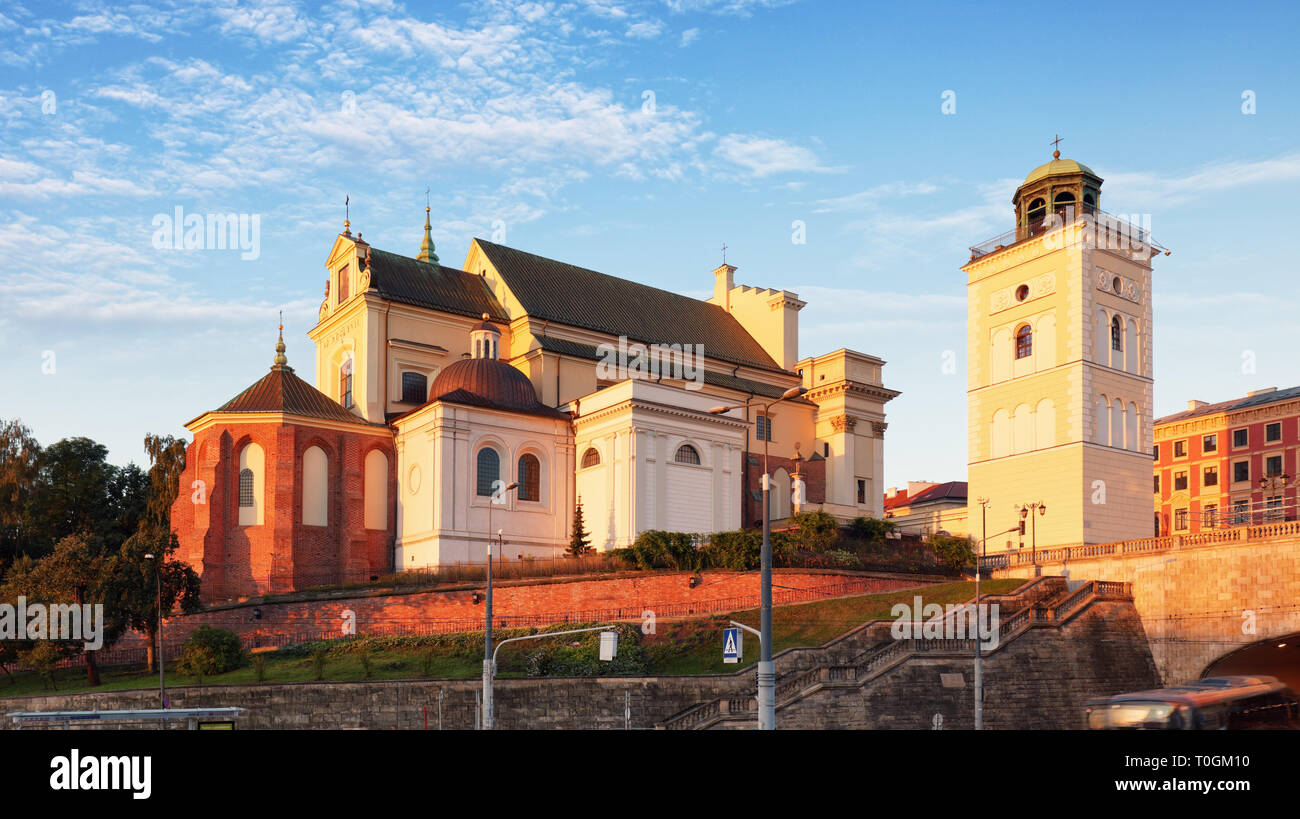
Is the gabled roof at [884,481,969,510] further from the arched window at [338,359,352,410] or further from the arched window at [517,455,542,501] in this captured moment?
the arched window at [338,359,352,410]

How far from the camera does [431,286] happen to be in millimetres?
75625

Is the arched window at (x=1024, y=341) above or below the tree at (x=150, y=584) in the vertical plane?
above

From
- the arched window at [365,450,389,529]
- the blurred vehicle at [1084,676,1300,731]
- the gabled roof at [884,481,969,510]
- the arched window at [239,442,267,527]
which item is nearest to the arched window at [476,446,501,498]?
the arched window at [365,450,389,529]

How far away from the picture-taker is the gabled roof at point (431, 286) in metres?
73.5

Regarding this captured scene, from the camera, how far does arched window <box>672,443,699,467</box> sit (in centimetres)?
6931

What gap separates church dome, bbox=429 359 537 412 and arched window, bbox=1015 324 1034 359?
28.4m

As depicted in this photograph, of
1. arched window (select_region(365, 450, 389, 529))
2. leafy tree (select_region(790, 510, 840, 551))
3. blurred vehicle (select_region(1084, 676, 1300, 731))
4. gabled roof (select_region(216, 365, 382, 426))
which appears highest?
gabled roof (select_region(216, 365, 382, 426))

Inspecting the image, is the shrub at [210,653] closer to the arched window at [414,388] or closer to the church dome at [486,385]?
the church dome at [486,385]

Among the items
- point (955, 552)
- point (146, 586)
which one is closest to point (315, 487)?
point (146, 586)

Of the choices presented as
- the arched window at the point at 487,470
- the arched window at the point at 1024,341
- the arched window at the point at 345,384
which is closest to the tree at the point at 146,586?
the arched window at the point at 487,470

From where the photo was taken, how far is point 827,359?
85875mm

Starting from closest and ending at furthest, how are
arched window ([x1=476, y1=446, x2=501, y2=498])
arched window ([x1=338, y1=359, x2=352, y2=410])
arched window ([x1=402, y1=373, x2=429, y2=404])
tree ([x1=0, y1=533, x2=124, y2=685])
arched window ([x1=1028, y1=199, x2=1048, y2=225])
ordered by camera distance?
tree ([x1=0, y1=533, x2=124, y2=685]) < arched window ([x1=476, y1=446, x2=501, y2=498]) < arched window ([x1=1028, y1=199, x2=1048, y2=225]) < arched window ([x1=402, y1=373, x2=429, y2=404]) < arched window ([x1=338, y1=359, x2=352, y2=410])

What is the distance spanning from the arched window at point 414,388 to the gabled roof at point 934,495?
53745 mm
